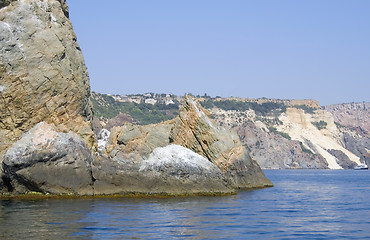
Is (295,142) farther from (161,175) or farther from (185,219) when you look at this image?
(185,219)

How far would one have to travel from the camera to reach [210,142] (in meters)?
47.4

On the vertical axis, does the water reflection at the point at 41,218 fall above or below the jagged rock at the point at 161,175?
below

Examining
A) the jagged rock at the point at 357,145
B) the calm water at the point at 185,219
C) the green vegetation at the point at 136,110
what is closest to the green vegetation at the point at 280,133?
the jagged rock at the point at 357,145

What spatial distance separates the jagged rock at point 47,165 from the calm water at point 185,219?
7.14 feet

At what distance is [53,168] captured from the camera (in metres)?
36.8

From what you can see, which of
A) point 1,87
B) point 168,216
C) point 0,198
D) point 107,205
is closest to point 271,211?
point 168,216

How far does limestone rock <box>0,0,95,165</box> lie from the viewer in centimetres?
3925

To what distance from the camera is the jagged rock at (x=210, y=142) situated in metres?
47.5

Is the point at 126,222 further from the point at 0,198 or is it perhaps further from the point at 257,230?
the point at 0,198

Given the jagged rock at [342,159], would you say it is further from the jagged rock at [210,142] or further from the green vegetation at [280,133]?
the jagged rock at [210,142]

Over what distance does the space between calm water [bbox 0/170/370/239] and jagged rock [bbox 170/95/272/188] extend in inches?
365

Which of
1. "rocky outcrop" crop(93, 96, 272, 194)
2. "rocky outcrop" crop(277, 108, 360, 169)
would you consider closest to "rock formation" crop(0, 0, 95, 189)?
"rocky outcrop" crop(93, 96, 272, 194)

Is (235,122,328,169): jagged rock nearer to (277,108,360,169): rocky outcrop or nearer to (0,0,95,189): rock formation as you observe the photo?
(277,108,360,169): rocky outcrop

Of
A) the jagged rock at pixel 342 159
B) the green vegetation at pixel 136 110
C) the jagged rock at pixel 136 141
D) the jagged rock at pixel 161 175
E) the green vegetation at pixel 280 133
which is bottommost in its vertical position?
the jagged rock at pixel 342 159
